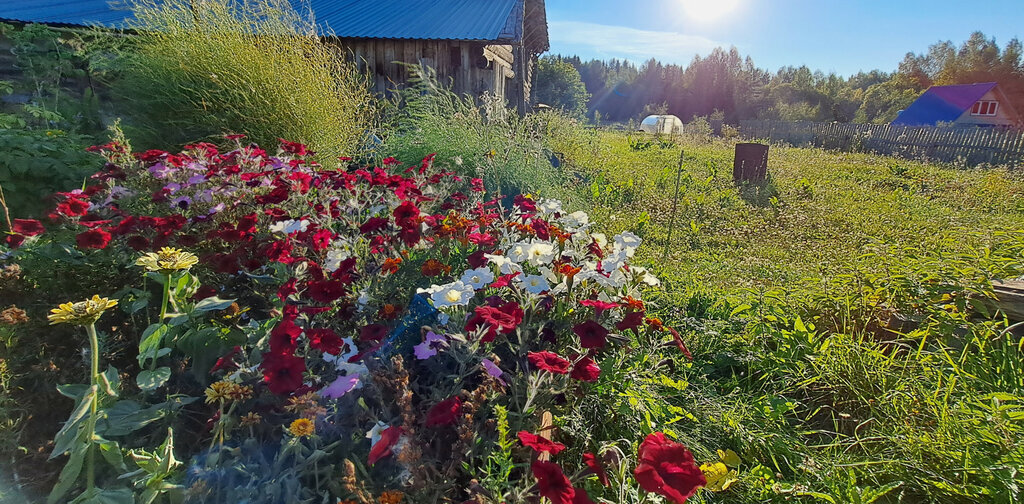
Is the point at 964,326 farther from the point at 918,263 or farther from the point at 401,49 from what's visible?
the point at 401,49

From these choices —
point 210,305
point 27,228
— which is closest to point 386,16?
point 27,228

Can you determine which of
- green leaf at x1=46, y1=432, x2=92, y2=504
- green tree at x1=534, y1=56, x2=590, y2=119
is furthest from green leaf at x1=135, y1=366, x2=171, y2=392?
green tree at x1=534, y1=56, x2=590, y2=119

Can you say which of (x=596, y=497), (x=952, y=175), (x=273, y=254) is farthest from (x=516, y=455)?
(x=952, y=175)

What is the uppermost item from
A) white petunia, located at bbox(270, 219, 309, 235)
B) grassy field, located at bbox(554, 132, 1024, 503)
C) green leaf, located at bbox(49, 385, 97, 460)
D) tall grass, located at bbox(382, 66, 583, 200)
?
tall grass, located at bbox(382, 66, 583, 200)

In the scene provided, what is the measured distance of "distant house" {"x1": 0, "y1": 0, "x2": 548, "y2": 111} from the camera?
7.62m

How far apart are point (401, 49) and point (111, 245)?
6796mm

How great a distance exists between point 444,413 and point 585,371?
313 mm

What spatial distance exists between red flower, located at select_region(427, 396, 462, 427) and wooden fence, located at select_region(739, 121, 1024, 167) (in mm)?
12617

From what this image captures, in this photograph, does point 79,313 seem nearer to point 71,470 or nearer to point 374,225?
point 71,470

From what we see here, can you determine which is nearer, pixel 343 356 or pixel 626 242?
pixel 343 356

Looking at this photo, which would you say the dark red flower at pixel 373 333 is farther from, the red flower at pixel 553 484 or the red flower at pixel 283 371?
the red flower at pixel 553 484

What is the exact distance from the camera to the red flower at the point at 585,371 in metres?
1.05

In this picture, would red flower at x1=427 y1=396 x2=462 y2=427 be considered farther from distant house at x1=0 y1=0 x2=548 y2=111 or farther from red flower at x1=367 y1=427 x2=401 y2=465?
distant house at x1=0 y1=0 x2=548 y2=111

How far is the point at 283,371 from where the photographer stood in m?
1.04
